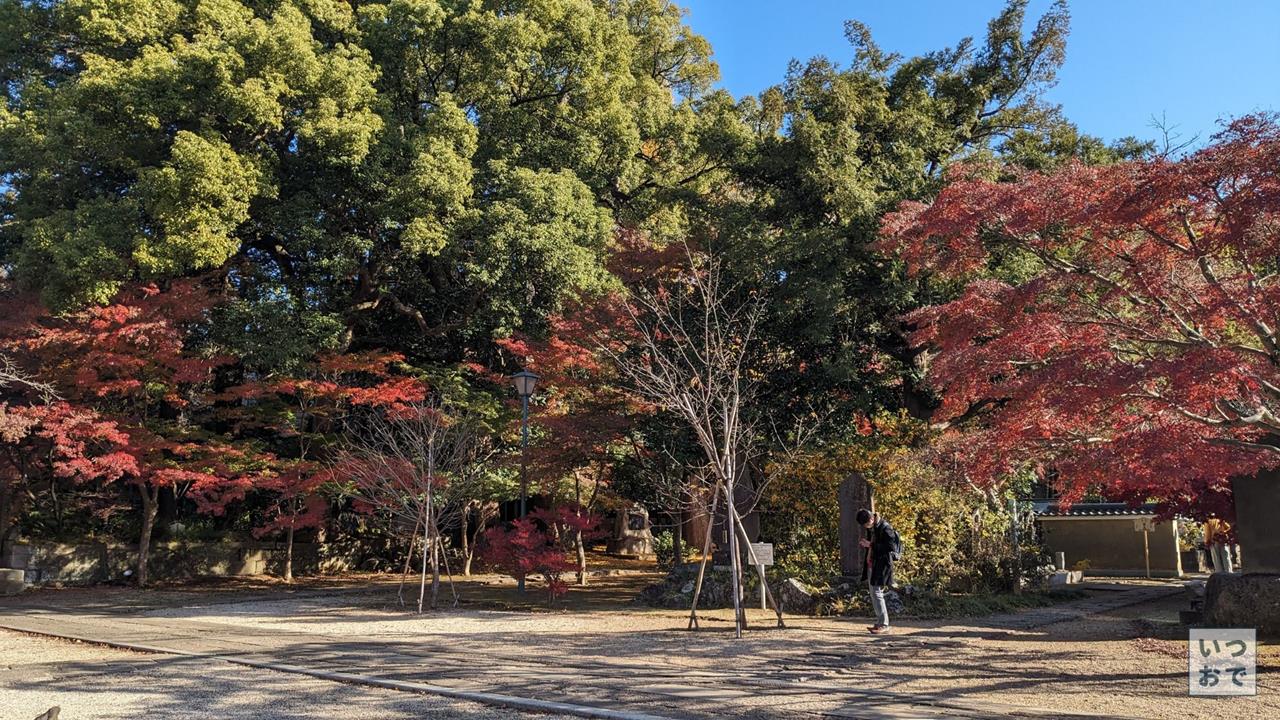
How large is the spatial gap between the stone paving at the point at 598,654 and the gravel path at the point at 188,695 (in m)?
0.29

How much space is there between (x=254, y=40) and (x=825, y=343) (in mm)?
12559

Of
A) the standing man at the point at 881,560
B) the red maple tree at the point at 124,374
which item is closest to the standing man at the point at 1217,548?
the standing man at the point at 881,560

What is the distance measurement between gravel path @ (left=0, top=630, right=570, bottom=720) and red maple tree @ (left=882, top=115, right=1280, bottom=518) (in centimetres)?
545

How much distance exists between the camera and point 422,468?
43.5 ft

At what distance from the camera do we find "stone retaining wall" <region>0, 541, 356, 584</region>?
1812 cm

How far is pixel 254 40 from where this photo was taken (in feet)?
55.2

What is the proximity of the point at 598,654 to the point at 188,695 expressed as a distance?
138 inches

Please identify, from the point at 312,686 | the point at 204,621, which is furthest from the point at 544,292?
the point at 312,686

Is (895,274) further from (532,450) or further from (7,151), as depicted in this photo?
(7,151)

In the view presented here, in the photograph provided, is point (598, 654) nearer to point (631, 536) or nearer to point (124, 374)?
point (124, 374)

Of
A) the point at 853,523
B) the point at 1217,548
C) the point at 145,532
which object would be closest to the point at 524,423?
the point at 853,523

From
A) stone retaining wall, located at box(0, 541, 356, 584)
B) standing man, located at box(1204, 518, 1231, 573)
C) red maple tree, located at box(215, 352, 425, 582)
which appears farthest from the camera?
standing man, located at box(1204, 518, 1231, 573)

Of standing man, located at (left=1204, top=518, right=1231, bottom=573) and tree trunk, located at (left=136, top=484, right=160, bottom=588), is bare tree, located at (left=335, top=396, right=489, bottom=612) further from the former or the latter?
standing man, located at (left=1204, top=518, right=1231, bottom=573)

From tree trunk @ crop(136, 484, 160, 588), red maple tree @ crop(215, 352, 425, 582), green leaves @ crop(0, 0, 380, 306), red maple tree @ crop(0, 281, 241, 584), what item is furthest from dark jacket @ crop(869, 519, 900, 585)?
tree trunk @ crop(136, 484, 160, 588)
